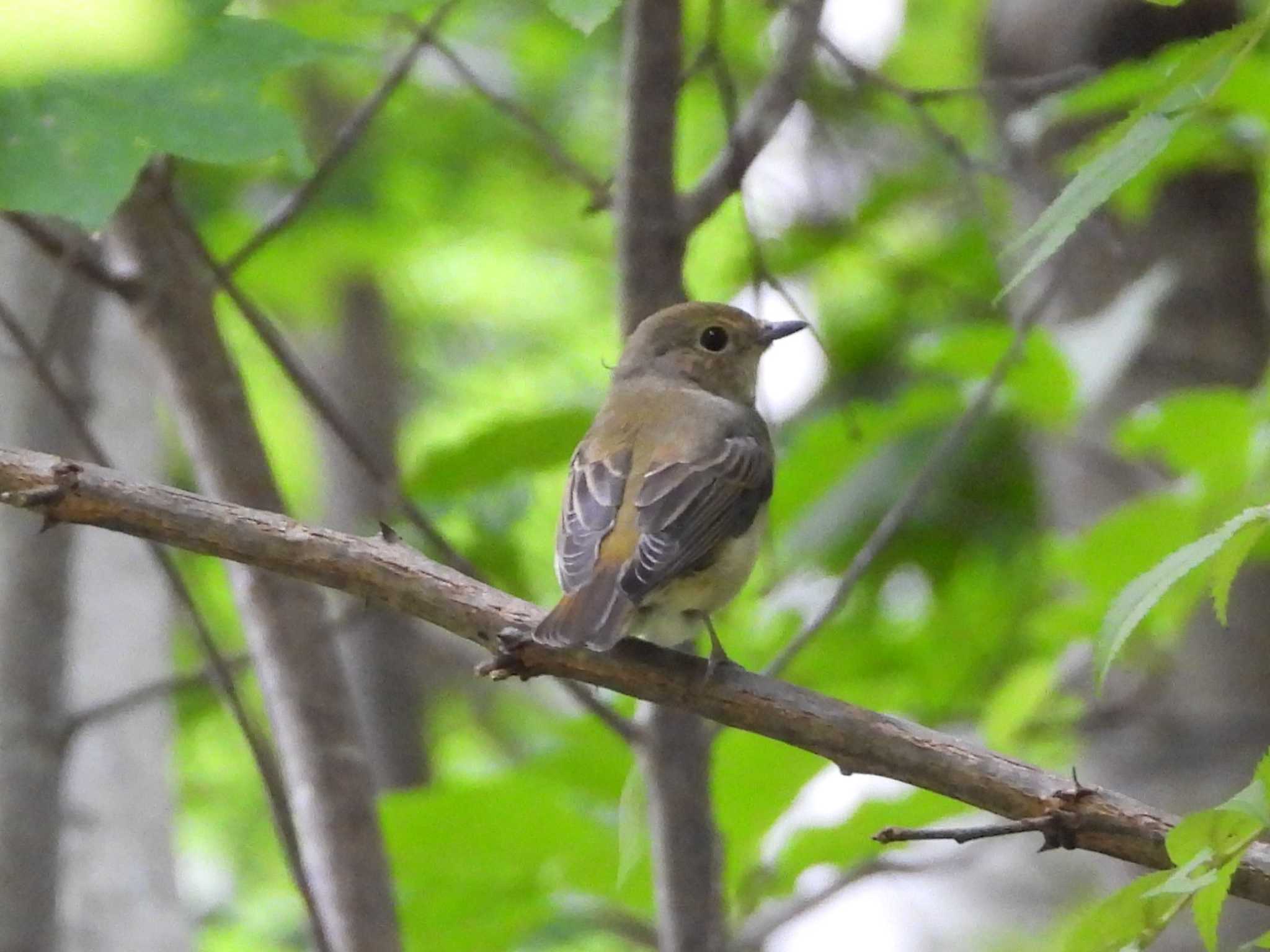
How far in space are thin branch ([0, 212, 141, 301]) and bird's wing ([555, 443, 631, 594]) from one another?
1.02 metres

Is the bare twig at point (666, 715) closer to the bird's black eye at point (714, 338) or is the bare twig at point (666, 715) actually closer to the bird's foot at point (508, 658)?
the bird's foot at point (508, 658)

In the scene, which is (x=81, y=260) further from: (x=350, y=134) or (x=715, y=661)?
(x=715, y=661)

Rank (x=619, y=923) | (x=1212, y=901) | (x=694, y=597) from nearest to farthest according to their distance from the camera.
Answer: (x=1212, y=901) → (x=694, y=597) → (x=619, y=923)

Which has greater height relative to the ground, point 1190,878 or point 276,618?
point 276,618

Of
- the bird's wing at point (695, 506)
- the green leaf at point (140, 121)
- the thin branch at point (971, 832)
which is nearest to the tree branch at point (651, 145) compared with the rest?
the bird's wing at point (695, 506)

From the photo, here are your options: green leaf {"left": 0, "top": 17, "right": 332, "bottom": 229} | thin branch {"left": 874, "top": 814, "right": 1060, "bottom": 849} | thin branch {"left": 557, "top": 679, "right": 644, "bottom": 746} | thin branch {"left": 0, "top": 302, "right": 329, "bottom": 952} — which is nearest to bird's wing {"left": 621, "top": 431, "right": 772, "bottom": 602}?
thin branch {"left": 557, "top": 679, "right": 644, "bottom": 746}

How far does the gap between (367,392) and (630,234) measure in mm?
4120

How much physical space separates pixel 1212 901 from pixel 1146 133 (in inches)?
34.3

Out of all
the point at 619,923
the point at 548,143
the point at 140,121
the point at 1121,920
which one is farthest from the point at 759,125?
the point at 1121,920

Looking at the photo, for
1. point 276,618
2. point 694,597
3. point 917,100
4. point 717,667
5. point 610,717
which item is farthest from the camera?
point 694,597

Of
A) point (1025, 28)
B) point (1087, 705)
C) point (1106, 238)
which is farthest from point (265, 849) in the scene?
point (1106, 238)

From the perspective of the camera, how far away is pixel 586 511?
373 centimetres

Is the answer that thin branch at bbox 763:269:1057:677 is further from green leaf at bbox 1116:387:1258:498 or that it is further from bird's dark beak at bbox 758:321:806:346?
bird's dark beak at bbox 758:321:806:346

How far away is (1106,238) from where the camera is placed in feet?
12.0
